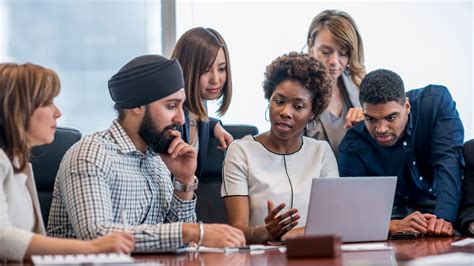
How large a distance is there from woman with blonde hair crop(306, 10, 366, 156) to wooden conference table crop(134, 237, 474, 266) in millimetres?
1089

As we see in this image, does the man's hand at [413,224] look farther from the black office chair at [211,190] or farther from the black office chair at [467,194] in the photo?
the black office chair at [211,190]

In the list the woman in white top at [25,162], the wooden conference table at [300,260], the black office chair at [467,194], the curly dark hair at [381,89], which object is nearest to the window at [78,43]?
the curly dark hair at [381,89]

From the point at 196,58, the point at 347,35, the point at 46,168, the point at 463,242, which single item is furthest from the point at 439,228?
the point at 46,168

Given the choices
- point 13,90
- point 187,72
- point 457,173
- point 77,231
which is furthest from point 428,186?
point 13,90

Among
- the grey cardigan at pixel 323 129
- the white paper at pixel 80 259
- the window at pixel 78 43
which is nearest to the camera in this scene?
the white paper at pixel 80 259

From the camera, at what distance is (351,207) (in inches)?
117

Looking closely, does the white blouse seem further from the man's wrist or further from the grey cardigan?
the man's wrist

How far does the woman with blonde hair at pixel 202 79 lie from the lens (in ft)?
11.9

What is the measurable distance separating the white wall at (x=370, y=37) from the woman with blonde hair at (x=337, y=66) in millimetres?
770

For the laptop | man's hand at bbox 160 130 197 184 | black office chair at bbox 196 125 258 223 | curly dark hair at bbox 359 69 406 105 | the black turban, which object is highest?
the black turban

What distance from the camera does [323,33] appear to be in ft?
13.1

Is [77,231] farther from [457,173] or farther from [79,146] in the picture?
Answer: [457,173]

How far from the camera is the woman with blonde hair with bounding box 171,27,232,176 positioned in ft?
11.9

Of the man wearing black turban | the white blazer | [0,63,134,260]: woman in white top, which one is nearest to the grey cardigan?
the man wearing black turban
